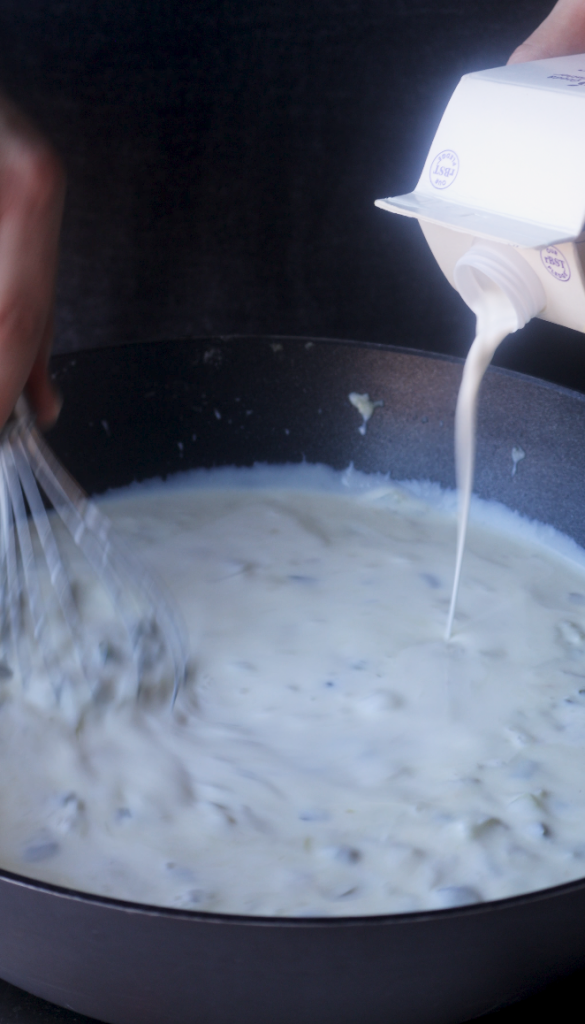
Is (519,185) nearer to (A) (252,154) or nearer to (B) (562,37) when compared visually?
(B) (562,37)

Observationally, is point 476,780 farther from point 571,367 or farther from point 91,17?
point 91,17

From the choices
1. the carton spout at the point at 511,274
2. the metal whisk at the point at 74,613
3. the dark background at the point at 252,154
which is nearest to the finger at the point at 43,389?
the metal whisk at the point at 74,613

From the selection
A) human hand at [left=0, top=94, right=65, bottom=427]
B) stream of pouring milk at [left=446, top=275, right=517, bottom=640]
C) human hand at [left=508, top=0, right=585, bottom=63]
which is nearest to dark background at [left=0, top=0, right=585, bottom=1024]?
human hand at [left=508, top=0, right=585, bottom=63]

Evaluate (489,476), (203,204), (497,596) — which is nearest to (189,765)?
(497,596)

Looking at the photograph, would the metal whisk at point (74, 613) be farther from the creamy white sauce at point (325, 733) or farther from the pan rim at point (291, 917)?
the pan rim at point (291, 917)

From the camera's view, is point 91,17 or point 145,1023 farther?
point 91,17

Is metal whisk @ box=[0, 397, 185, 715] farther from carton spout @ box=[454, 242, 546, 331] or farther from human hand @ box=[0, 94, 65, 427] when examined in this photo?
carton spout @ box=[454, 242, 546, 331]

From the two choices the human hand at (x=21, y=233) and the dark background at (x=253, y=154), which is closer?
the human hand at (x=21, y=233)
